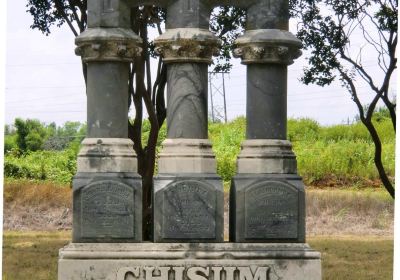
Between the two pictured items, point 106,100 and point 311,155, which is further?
point 311,155

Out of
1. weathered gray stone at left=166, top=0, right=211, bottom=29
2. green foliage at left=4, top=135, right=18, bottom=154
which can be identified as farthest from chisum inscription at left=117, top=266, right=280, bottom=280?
green foliage at left=4, top=135, right=18, bottom=154

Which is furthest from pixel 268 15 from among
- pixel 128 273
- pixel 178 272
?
pixel 128 273

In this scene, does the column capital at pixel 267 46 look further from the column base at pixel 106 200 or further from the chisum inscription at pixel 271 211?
the column base at pixel 106 200

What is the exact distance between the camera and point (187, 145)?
354 inches

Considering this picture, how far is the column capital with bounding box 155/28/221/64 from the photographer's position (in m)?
9.02

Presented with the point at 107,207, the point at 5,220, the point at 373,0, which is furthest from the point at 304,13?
the point at 5,220

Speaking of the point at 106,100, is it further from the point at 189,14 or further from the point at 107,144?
the point at 189,14

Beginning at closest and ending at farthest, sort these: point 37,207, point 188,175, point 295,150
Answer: point 188,175, point 37,207, point 295,150

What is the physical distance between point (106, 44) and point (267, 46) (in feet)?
4.83

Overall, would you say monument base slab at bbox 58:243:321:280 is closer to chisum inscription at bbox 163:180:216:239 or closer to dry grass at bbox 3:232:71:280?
chisum inscription at bbox 163:180:216:239

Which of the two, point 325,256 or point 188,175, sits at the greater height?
point 188,175

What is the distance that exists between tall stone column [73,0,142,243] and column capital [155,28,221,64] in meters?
0.28

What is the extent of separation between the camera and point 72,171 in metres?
20.7

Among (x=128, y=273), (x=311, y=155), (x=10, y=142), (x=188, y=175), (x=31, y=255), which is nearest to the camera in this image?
(x=128, y=273)
